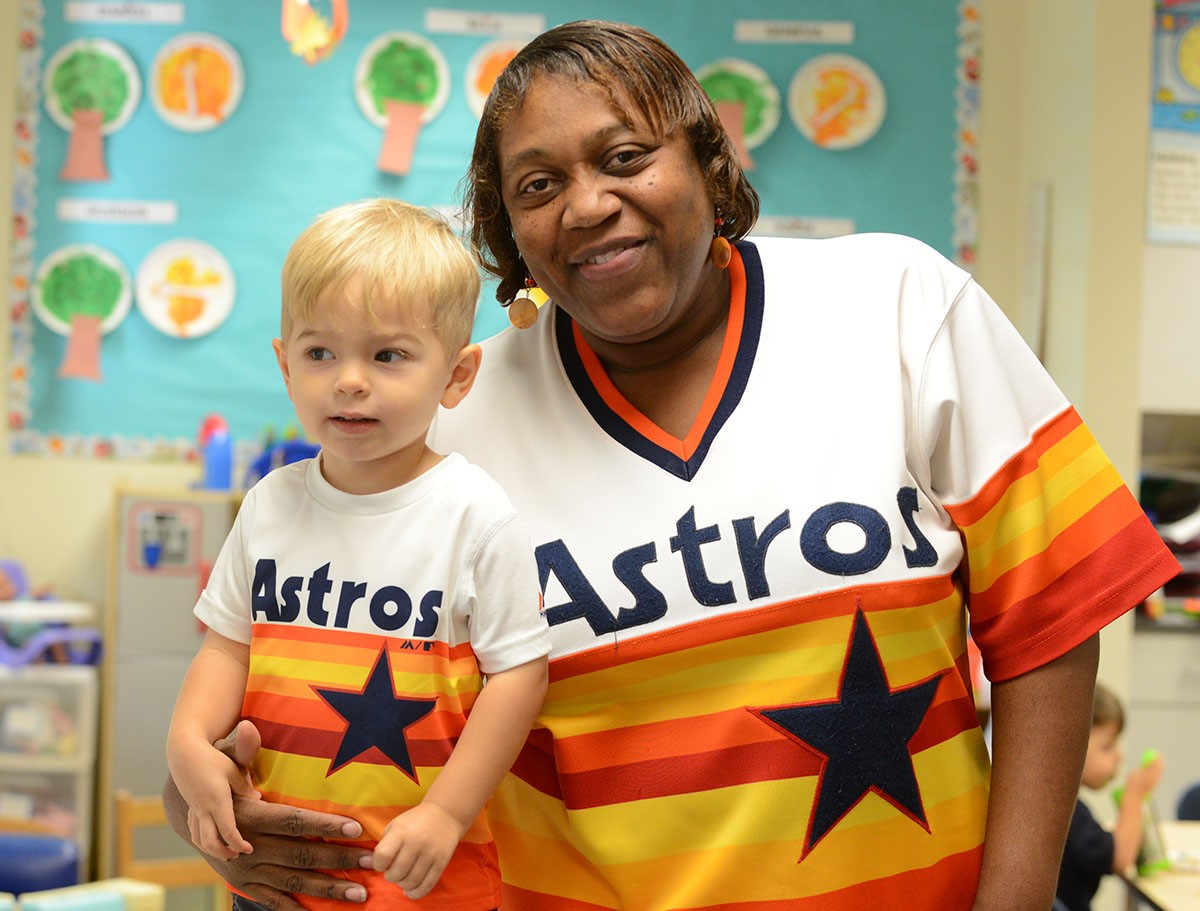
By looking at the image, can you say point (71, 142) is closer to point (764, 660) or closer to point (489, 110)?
point (489, 110)

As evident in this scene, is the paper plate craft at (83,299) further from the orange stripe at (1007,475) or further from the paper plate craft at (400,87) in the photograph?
the orange stripe at (1007,475)

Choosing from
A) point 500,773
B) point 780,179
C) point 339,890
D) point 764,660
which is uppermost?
point 780,179

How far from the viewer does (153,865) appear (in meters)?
3.70

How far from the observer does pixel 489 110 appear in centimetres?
123

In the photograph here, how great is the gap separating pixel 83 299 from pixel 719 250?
3.70 metres

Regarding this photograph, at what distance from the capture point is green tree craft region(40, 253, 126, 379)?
4.35 meters

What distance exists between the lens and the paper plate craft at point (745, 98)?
4371 millimetres

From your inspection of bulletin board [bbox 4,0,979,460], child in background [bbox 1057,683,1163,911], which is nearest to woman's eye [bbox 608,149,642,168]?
child in background [bbox 1057,683,1163,911]

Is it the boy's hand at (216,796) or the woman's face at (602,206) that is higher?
the woman's face at (602,206)

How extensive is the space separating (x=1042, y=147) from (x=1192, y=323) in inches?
32.6

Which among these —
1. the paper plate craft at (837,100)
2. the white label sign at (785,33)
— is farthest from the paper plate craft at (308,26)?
the paper plate craft at (837,100)

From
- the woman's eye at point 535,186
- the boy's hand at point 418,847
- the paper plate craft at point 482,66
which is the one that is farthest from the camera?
the paper plate craft at point 482,66

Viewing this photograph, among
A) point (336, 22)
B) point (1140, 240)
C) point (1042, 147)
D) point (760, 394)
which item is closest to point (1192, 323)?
point (1140, 240)

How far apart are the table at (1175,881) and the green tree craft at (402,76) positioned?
3290mm
